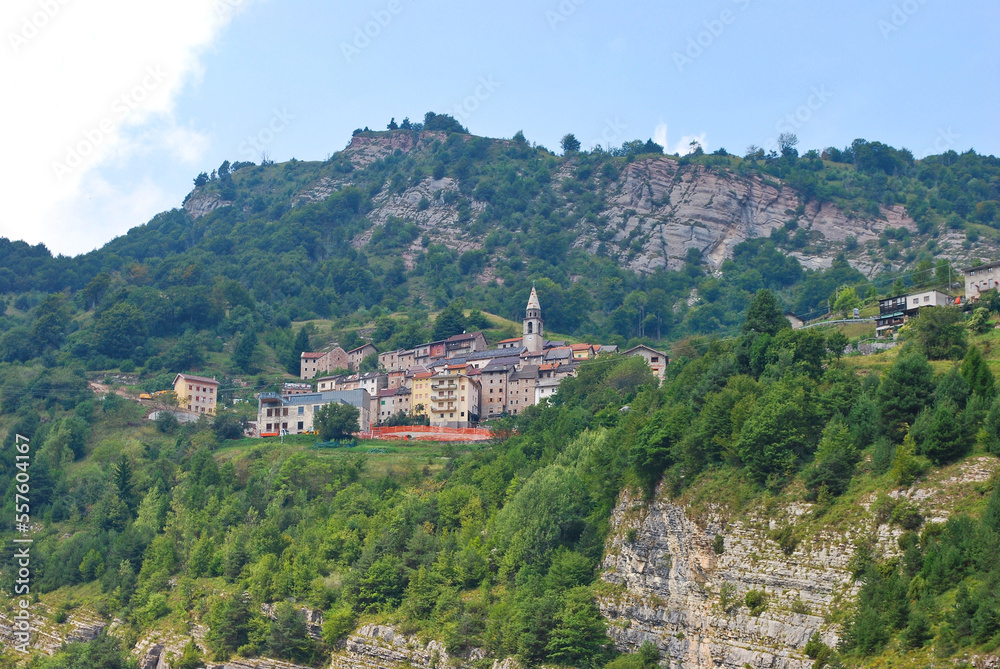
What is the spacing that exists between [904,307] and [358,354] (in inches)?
2857

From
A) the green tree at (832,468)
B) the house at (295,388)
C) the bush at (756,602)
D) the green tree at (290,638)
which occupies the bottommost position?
the green tree at (290,638)

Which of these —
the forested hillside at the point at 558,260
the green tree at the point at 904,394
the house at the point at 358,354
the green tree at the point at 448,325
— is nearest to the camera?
the green tree at the point at 904,394

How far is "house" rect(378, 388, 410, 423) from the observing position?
357 ft

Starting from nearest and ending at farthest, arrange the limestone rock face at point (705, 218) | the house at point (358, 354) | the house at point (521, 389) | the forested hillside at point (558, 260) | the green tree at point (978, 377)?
the green tree at point (978, 377)
the house at point (521, 389)
the house at point (358, 354)
the forested hillside at point (558, 260)
the limestone rock face at point (705, 218)

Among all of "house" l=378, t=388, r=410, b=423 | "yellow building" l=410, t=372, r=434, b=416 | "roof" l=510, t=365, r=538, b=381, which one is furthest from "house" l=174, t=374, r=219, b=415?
"roof" l=510, t=365, r=538, b=381

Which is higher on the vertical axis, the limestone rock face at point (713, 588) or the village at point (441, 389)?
the village at point (441, 389)

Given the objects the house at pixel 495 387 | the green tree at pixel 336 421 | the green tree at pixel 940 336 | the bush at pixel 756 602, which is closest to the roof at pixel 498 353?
the house at pixel 495 387

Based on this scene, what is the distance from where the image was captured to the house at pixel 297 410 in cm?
10588

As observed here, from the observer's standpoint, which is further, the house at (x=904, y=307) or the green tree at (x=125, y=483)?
the green tree at (x=125, y=483)

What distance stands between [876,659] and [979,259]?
385 ft

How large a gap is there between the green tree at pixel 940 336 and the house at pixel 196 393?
7713cm

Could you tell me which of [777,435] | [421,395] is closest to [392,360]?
[421,395]

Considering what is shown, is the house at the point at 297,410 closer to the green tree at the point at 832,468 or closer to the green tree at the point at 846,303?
the green tree at the point at 846,303

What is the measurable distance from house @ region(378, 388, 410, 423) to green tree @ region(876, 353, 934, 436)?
66818 mm
